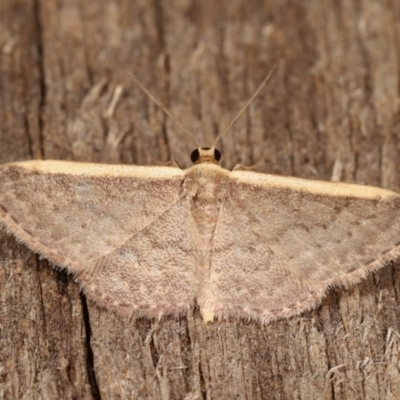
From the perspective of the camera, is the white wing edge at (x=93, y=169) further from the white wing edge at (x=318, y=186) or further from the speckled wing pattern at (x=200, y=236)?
the white wing edge at (x=318, y=186)

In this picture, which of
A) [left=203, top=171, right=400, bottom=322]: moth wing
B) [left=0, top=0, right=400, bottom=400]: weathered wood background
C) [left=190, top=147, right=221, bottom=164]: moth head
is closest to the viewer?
[left=0, top=0, right=400, bottom=400]: weathered wood background

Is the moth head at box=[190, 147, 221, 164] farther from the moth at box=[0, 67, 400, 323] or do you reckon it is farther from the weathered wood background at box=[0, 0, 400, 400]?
the weathered wood background at box=[0, 0, 400, 400]

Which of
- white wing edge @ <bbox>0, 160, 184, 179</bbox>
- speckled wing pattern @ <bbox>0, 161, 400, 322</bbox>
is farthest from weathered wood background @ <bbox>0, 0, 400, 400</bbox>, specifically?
white wing edge @ <bbox>0, 160, 184, 179</bbox>

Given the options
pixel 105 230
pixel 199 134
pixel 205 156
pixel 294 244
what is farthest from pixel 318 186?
pixel 199 134

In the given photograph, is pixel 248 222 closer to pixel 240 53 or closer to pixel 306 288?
pixel 306 288

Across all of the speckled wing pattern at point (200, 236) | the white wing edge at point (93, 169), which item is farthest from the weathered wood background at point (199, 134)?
the white wing edge at point (93, 169)
